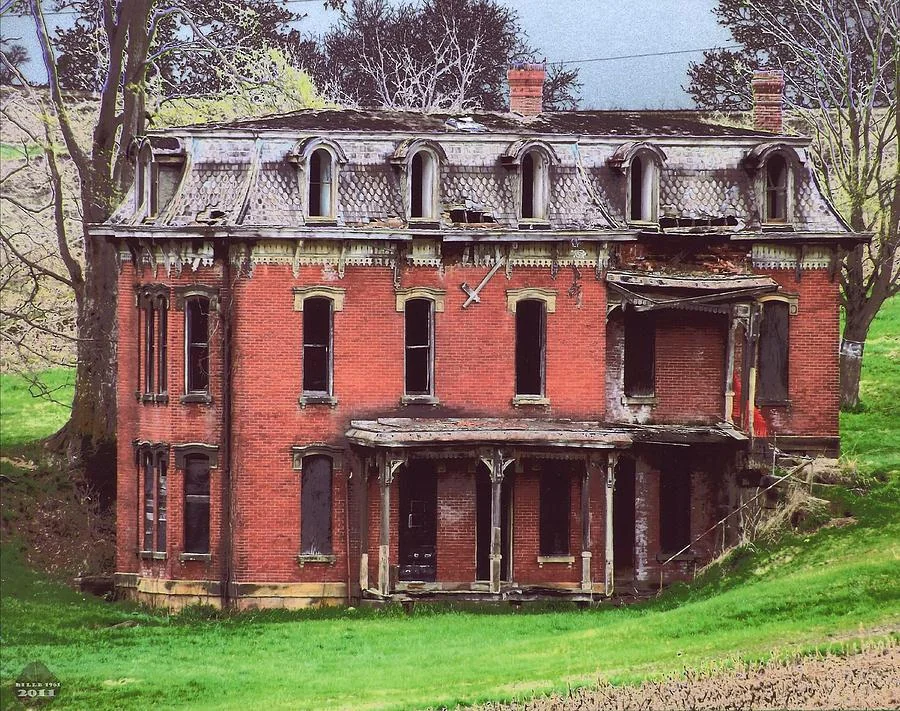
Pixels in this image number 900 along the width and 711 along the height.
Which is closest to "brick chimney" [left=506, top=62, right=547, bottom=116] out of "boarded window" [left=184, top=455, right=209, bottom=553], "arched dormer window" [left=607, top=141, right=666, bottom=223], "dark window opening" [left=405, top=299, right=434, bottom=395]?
"arched dormer window" [left=607, top=141, right=666, bottom=223]

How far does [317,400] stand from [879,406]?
17343 mm

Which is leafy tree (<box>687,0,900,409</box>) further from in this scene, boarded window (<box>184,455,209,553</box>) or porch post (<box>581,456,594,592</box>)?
boarded window (<box>184,455,209,553</box>)

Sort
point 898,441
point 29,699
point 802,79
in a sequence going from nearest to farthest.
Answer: point 29,699 < point 898,441 < point 802,79

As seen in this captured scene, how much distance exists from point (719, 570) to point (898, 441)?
8.07 metres

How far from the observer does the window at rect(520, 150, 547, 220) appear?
107ft

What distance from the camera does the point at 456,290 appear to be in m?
32.2

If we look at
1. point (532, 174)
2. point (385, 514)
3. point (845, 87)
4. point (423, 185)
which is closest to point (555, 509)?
point (385, 514)

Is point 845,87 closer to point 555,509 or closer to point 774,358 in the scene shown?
point 774,358

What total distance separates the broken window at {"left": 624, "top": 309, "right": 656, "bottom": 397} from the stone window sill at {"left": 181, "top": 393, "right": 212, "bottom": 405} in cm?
846

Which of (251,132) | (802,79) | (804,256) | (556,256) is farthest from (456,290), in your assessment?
Result: (802,79)

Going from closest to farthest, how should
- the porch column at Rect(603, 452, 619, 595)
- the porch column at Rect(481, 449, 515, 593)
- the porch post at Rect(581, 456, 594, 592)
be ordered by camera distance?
the porch column at Rect(481, 449, 515, 593) → the porch column at Rect(603, 452, 619, 595) → the porch post at Rect(581, 456, 594, 592)

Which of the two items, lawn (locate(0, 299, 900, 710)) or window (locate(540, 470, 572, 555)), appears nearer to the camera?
lawn (locate(0, 299, 900, 710))

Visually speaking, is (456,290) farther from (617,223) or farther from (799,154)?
(799,154)

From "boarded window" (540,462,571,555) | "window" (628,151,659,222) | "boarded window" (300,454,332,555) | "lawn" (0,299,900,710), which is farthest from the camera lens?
"window" (628,151,659,222)
